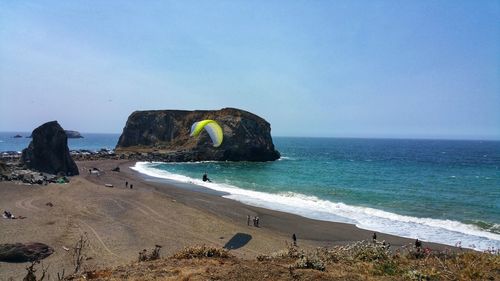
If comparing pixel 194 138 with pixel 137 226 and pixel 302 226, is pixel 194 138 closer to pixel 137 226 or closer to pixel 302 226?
pixel 302 226

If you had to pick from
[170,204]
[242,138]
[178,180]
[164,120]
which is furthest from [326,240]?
[164,120]

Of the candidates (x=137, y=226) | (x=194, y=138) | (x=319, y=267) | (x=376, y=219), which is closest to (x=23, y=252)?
(x=137, y=226)

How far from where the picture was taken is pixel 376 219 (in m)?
25.4

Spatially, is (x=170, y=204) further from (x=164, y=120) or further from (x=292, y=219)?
(x=164, y=120)

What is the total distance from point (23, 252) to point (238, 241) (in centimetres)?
898

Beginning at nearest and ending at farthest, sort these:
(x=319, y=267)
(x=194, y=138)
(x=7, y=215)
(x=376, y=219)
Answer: (x=319, y=267) < (x=7, y=215) < (x=376, y=219) < (x=194, y=138)

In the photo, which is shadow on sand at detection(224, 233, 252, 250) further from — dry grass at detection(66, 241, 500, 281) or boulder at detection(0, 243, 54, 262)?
dry grass at detection(66, 241, 500, 281)

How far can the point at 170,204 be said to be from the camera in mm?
27016

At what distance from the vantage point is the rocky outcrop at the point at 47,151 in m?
43.4

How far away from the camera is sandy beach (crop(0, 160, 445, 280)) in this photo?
16156 mm

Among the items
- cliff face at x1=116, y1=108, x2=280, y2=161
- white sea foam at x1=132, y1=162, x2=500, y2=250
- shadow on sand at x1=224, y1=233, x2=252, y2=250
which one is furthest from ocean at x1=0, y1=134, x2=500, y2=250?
cliff face at x1=116, y1=108, x2=280, y2=161

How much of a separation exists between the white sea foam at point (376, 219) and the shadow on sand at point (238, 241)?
7665mm

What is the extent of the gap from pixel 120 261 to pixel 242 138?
203 ft

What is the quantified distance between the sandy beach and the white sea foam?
5.04ft
